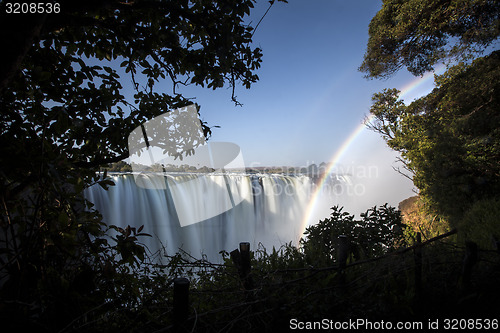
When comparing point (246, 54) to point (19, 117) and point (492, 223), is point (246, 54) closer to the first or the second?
point (19, 117)

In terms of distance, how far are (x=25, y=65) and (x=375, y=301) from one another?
12.8 ft

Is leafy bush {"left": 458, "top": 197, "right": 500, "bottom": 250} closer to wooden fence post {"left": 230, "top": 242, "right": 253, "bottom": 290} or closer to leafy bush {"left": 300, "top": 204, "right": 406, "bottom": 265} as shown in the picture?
leafy bush {"left": 300, "top": 204, "right": 406, "bottom": 265}

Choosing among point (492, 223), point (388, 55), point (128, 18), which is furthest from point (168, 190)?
point (388, 55)

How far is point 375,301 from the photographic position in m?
2.25

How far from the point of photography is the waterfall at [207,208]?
9.14 meters

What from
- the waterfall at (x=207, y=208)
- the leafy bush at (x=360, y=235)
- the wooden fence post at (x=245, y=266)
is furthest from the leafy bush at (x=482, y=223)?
the waterfall at (x=207, y=208)

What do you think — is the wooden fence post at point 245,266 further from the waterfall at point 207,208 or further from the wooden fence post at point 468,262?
the waterfall at point 207,208

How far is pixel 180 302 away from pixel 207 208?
35.6 ft

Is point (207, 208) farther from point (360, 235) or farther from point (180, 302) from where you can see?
point (180, 302)

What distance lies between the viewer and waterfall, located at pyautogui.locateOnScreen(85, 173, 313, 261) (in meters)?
9.14

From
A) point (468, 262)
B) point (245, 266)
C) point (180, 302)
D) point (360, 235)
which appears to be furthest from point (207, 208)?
point (468, 262)

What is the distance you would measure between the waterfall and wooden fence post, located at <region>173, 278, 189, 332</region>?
6215 mm

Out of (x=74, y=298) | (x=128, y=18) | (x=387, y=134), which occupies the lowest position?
(x=74, y=298)

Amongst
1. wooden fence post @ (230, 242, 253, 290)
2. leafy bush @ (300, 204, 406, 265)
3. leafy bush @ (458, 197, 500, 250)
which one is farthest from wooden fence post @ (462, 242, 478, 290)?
leafy bush @ (458, 197, 500, 250)
